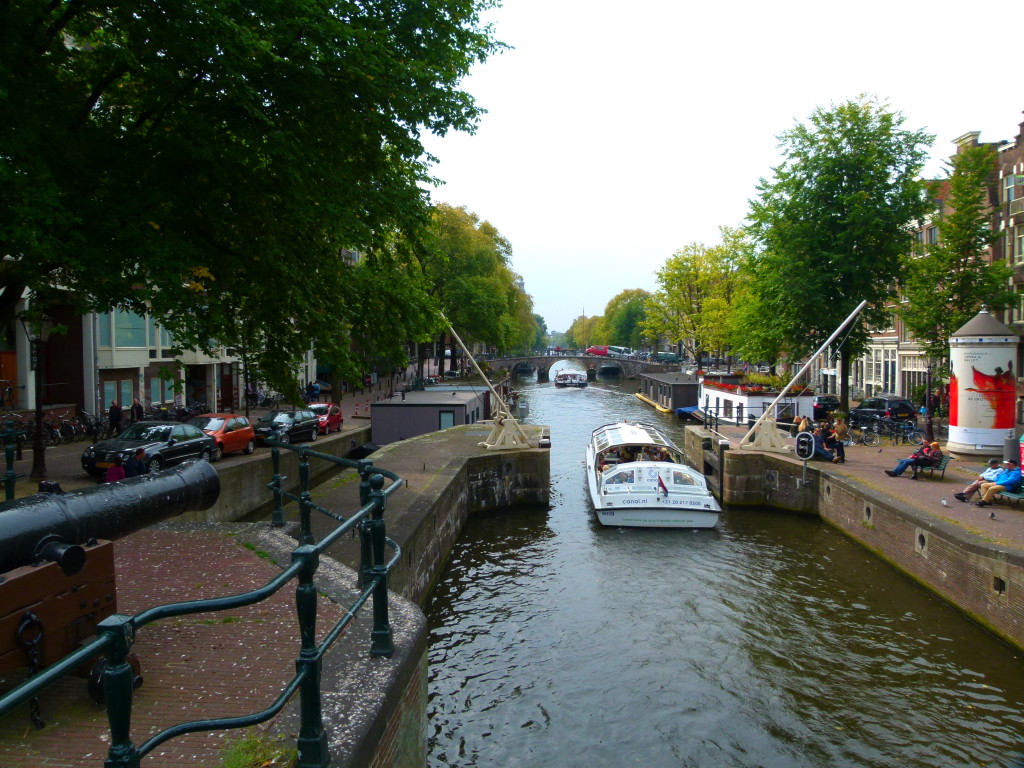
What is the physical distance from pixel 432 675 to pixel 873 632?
24.2 ft

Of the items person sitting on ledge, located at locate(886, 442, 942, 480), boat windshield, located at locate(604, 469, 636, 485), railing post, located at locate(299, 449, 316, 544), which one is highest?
railing post, located at locate(299, 449, 316, 544)

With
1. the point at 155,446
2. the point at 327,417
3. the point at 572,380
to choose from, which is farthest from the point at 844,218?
the point at 572,380

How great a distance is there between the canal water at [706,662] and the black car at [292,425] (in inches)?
389

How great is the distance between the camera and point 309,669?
364 cm

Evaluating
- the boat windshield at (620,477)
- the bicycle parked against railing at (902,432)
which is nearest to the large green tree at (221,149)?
the boat windshield at (620,477)

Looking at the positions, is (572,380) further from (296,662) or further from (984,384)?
(296,662)

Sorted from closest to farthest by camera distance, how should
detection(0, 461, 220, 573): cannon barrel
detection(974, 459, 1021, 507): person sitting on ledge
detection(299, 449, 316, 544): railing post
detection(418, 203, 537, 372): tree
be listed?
detection(0, 461, 220, 573): cannon barrel < detection(299, 449, 316, 544): railing post < detection(974, 459, 1021, 507): person sitting on ledge < detection(418, 203, 537, 372): tree

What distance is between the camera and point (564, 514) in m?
21.3

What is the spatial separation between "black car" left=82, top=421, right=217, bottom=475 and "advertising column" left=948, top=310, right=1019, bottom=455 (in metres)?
19.1

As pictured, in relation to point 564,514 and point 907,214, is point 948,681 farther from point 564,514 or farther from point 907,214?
point 907,214

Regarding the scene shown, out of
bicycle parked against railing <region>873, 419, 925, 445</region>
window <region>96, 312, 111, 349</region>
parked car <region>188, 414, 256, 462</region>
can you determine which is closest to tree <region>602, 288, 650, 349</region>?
bicycle parked against railing <region>873, 419, 925, 445</region>

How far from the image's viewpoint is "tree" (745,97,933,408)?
30.8 m

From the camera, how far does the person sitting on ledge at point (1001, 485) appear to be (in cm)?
1471

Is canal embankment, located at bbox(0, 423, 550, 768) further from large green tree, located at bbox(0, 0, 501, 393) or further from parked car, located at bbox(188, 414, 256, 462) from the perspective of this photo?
parked car, located at bbox(188, 414, 256, 462)
